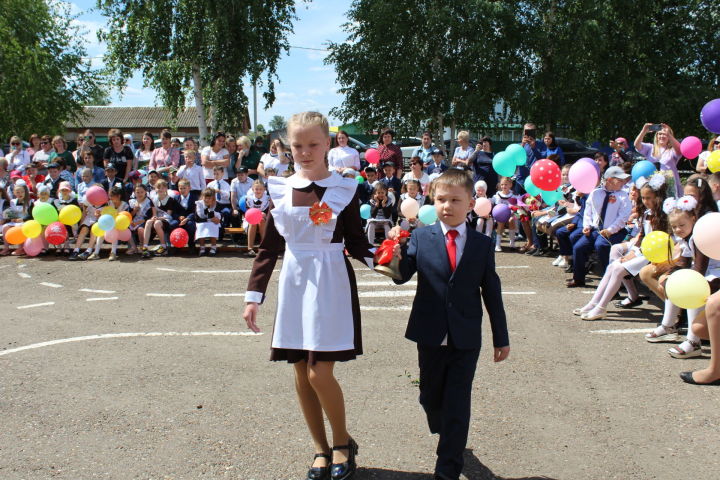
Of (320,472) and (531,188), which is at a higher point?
(531,188)

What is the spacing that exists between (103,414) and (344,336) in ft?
6.83

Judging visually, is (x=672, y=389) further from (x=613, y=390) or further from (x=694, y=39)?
(x=694, y=39)

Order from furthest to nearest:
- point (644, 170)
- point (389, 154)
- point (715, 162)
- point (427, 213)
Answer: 1. point (389, 154)
2. point (644, 170)
3. point (427, 213)
4. point (715, 162)

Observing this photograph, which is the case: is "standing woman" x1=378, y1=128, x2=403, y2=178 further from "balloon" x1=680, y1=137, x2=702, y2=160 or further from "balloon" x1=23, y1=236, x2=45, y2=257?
"balloon" x1=23, y1=236, x2=45, y2=257

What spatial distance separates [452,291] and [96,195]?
31.5 ft

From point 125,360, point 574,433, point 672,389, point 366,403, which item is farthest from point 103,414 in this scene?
point 672,389

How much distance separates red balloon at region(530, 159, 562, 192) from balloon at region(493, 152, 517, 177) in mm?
1288

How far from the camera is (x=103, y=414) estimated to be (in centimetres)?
434

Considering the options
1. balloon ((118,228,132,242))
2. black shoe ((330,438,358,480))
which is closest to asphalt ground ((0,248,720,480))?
black shoe ((330,438,358,480))

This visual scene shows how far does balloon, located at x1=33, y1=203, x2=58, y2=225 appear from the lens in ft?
36.0

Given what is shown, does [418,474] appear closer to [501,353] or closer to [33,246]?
[501,353]

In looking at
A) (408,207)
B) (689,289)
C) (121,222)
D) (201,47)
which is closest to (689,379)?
(689,289)

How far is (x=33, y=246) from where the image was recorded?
436 inches

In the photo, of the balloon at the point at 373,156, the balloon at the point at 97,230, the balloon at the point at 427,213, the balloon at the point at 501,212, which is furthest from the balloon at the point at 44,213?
the balloon at the point at 501,212
